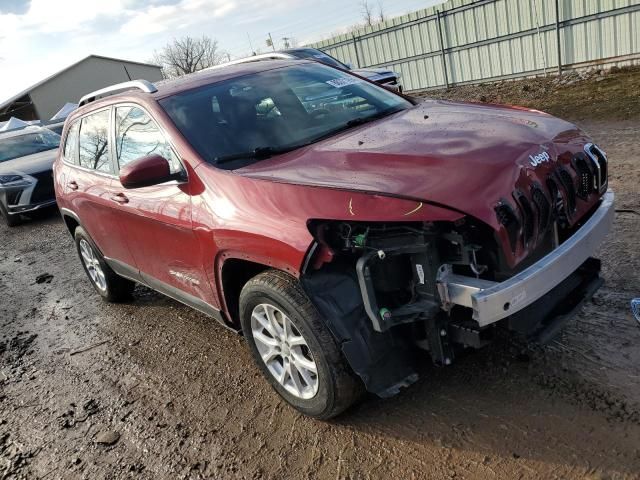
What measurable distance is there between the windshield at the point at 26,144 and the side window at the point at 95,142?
8351mm

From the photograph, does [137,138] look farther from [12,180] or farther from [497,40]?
[497,40]

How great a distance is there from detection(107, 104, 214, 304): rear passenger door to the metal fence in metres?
12.2

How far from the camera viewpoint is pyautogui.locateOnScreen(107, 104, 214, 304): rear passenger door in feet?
11.0

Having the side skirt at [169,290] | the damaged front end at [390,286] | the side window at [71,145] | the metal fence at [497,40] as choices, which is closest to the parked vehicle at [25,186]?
the side window at [71,145]

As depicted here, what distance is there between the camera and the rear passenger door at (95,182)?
4.30 meters

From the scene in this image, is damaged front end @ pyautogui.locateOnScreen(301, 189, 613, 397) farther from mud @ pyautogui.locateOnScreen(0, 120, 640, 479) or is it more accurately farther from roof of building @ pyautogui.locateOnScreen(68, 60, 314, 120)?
roof of building @ pyautogui.locateOnScreen(68, 60, 314, 120)

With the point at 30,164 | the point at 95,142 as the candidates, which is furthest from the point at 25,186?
the point at 95,142

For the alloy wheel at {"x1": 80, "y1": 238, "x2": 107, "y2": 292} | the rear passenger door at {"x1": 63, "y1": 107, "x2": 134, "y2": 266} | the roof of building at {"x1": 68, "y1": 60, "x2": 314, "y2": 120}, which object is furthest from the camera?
the alloy wheel at {"x1": 80, "y1": 238, "x2": 107, "y2": 292}

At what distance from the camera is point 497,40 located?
1508 centimetres

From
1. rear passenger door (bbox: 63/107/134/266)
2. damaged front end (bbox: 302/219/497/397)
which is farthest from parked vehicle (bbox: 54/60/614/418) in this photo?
rear passenger door (bbox: 63/107/134/266)

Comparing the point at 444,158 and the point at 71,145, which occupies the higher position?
the point at 71,145

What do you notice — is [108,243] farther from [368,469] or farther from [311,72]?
[368,469]

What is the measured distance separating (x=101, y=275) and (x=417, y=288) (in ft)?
12.8

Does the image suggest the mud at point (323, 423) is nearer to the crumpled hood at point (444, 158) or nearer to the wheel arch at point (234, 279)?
the wheel arch at point (234, 279)
